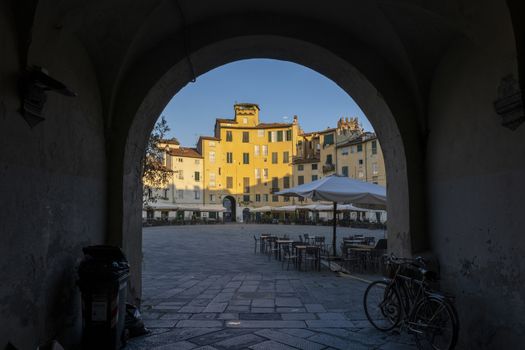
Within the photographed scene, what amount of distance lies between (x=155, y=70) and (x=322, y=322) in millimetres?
4170

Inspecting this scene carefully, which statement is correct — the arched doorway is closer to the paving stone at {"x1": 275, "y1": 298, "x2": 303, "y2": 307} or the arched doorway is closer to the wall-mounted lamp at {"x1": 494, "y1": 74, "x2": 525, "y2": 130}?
the paving stone at {"x1": 275, "y1": 298, "x2": 303, "y2": 307}

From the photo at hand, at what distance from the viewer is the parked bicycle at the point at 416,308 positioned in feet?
12.6

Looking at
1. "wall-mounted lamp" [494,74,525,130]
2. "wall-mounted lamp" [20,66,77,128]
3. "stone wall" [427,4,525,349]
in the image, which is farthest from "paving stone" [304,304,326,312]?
"wall-mounted lamp" [20,66,77,128]

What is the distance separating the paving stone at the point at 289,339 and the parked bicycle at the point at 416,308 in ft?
3.51

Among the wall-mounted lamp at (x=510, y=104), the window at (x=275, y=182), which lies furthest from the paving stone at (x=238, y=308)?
the window at (x=275, y=182)

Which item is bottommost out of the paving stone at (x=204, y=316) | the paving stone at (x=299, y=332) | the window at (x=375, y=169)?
the paving stone at (x=204, y=316)

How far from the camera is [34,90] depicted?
3178 mm

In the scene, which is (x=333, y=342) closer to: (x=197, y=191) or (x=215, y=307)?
(x=215, y=307)

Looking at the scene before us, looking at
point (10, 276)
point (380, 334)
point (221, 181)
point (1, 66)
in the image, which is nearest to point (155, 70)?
point (1, 66)

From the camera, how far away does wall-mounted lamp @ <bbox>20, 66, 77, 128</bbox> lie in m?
3.13

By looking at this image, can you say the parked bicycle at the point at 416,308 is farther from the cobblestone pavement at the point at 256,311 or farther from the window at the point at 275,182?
the window at the point at 275,182

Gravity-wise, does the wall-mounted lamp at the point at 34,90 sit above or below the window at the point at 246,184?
below

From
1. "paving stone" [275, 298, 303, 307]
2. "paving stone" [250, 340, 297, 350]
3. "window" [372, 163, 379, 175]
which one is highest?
"window" [372, 163, 379, 175]

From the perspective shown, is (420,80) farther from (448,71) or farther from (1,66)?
(1,66)
